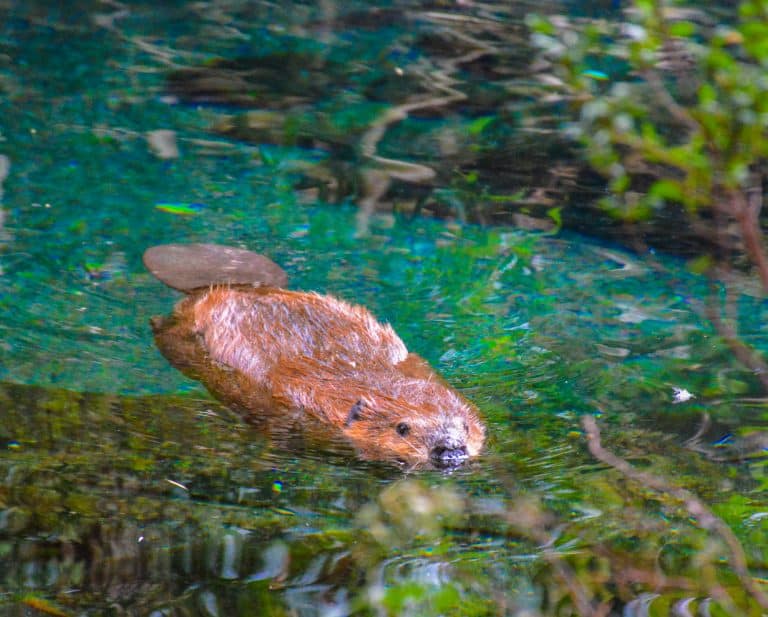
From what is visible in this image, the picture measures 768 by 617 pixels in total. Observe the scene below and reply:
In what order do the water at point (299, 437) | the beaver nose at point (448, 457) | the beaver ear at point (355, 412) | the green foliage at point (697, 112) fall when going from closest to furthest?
the green foliage at point (697, 112)
the water at point (299, 437)
the beaver nose at point (448, 457)
the beaver ear at point (355, 412)

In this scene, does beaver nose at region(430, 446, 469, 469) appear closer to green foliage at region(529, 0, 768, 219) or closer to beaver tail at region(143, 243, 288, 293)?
green foliage at region(529, 0, 768, 219)

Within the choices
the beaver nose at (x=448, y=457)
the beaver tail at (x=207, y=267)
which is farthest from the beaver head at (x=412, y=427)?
the beaver tail at (x=207, y=267)

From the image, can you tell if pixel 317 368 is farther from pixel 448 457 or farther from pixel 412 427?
pixel 448 457

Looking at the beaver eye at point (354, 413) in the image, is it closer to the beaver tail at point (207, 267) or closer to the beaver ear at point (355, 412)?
the beaver ear at point (355, 412)

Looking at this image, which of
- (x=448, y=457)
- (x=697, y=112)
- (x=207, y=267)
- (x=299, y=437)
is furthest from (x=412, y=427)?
(x=697, y=112)

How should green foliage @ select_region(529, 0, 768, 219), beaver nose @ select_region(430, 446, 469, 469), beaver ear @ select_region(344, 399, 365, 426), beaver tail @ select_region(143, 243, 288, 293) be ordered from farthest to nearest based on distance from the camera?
beaver tail @ select_region(143, 243, 288, 293) < beaver ear @ select_region(344, 399, 365, 426) < beaver nose @ select_region(430, 446, 469, 469) < green foliage @ select_region(529, 0, 768, 219)

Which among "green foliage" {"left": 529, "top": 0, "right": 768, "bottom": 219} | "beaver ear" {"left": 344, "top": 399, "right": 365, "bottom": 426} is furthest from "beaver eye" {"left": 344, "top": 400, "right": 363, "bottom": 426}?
"green foliage" {"left": 529, "top": 0, "right": 768, "bottom": 219}

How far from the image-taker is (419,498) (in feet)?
9.77

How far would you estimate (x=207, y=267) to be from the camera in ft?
13.9

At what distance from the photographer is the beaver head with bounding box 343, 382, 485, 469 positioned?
3279 millimetres

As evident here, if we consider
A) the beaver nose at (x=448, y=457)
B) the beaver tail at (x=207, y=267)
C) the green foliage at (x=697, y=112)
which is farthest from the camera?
the beaver tail at (x=207, y=267)

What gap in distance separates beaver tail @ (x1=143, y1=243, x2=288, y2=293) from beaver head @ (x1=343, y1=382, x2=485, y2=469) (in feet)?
3.36

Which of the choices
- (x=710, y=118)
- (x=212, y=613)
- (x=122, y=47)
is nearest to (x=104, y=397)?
(x=212, y=613)

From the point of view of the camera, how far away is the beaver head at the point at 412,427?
10.8ft
